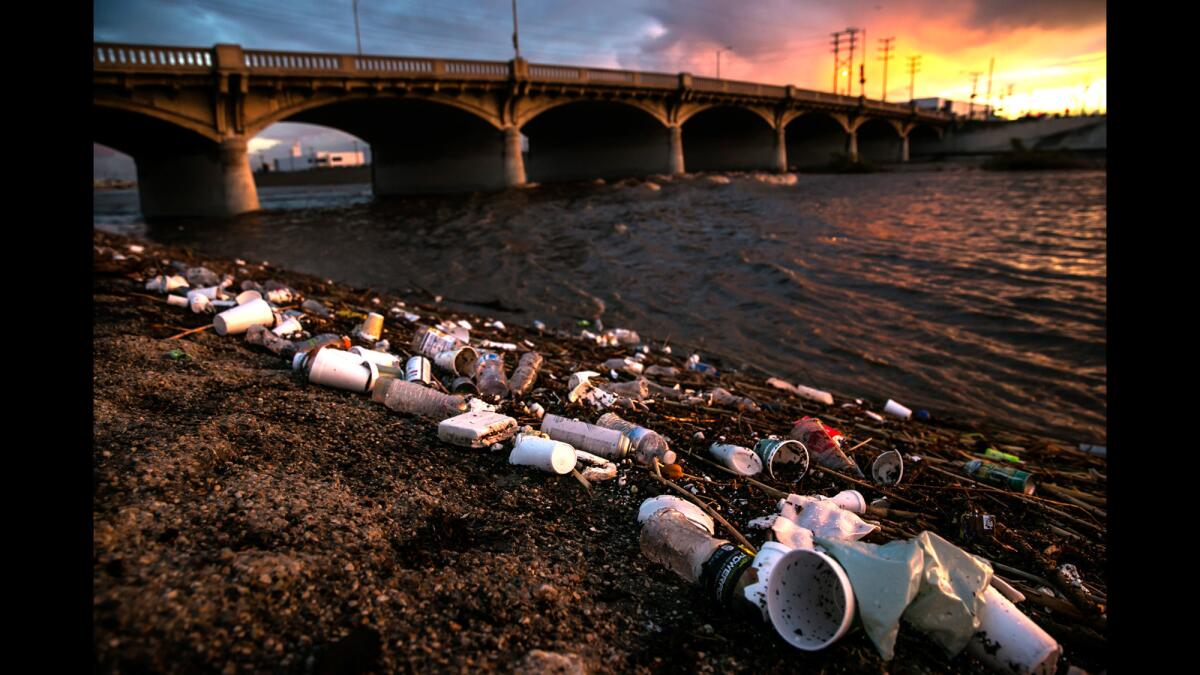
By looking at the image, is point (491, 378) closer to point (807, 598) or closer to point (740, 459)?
point (740, 459)

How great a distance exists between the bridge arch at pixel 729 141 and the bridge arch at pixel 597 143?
6.72 metres

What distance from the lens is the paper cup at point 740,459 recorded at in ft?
8.68

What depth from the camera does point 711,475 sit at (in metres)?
2.62

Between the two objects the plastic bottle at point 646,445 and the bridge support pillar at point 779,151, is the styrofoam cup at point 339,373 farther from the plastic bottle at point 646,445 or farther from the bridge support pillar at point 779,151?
the bridge support pillar at point 779,151

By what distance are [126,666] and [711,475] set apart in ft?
6.74

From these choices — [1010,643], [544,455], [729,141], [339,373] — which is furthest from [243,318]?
[729,141]

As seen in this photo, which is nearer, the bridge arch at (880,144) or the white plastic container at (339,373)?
the white plastic container at (339,373)

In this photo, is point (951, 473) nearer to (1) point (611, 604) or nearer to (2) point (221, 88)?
(1) point (611, 604)

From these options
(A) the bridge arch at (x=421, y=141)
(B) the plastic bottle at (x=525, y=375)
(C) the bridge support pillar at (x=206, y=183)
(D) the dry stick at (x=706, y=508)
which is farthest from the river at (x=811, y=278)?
(A) the bridge arch at (x=421, y=141)

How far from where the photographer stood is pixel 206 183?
75.9 feet

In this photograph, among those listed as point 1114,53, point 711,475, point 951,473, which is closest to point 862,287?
point 951,473

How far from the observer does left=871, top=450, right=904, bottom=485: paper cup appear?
2773 mm

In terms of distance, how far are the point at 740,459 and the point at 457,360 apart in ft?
6.33

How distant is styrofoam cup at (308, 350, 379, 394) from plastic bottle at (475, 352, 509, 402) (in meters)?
0.61
